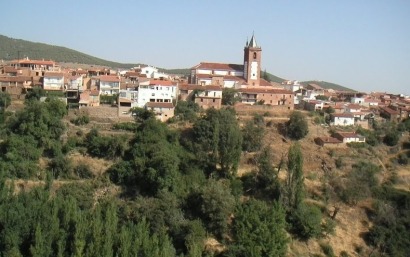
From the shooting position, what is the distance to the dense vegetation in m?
18.8

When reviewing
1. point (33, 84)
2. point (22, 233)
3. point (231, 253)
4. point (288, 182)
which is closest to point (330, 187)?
point (288, 182)

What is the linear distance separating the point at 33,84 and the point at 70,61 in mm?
30340

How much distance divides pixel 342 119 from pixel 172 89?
13360mm

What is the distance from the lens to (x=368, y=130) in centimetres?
3488

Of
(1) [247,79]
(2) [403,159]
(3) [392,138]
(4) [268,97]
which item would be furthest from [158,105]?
(2) [403,159]

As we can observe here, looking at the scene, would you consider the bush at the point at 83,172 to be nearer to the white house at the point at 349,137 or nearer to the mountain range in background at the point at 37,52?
the white house at the point at 349,137

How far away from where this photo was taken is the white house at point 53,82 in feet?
110

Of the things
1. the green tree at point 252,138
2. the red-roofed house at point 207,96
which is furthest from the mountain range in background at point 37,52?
the green tree at point 252,138

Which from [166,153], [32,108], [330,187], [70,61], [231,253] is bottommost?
[231,253]

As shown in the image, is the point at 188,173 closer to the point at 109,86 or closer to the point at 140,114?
the point at 140,114

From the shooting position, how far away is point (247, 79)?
40312 mm

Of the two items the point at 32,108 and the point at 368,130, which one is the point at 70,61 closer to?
the point at 32,108

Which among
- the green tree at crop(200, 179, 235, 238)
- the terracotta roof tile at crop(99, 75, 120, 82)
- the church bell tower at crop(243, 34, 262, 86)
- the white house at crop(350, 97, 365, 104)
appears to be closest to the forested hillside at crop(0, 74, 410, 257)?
the green tree at crop(200, 179, 235, 238)

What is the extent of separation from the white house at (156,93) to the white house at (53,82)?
6.06 m
